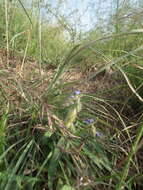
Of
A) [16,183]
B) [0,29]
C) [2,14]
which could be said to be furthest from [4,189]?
[2,14]

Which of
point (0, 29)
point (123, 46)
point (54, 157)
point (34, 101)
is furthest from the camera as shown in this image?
point (0, 29)

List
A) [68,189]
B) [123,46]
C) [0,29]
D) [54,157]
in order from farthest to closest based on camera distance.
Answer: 1. [0,29]
2. [123,46]
3. [54,157]
4. [68,189]

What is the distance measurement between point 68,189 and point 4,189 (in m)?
0.18

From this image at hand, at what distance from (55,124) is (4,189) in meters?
0.25

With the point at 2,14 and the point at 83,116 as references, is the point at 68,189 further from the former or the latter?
the point at 2,14

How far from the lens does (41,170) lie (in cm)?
77

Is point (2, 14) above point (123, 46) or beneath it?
above

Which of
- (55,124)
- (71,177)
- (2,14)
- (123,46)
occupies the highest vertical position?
Answer: (2,14)

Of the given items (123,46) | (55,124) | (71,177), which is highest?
(123,46)

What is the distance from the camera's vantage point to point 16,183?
2.35 feet

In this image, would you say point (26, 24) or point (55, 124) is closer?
point (55, 124)

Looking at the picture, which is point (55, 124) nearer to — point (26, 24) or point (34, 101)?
point (34, 101)

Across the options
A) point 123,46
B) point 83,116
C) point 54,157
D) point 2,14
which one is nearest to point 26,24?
point 2,14

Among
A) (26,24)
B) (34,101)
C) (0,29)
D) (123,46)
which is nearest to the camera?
(34,101)
